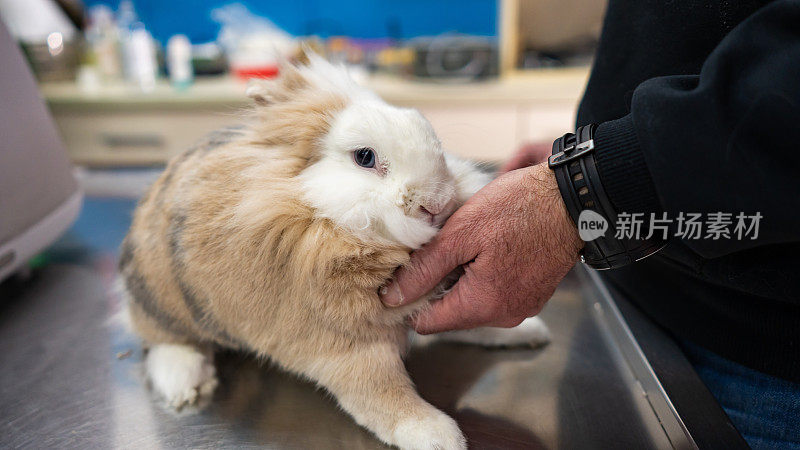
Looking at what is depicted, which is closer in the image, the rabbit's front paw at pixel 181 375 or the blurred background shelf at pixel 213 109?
the rabbit's front paw at pixel 181 375

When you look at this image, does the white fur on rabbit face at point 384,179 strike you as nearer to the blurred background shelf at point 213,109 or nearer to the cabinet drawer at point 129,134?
the blurred background shelf at point 213,109

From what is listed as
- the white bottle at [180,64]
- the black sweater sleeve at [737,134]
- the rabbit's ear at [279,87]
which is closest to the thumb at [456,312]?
the black sweater sleeve at [737,134]

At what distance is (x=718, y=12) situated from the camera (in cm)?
71

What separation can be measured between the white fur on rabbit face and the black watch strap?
0.15m

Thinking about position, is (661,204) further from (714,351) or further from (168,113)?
(168,113)

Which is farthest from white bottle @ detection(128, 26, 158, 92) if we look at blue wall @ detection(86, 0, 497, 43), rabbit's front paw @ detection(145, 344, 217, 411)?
rabbit's front paw @ detection(145, 344, 217, 411)

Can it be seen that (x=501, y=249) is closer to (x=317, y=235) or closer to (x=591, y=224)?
(x=591, y=224)

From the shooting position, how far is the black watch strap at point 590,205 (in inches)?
25.5

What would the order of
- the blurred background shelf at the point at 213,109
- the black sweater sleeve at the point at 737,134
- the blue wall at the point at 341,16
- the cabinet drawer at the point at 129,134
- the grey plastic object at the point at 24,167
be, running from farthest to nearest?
the blue wall at the point at 341,16 < the cabinet drawer at the point at 129,134 < the blurred background shelf at the point at 213,109 < the grey plastic object at the point at 24,167 < the black sweater sleeve at the point at 737,134

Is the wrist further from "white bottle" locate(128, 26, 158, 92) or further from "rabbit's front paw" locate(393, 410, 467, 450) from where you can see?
"white bottle" locate(128, 26, 158, 92)

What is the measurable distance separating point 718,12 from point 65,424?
1028 mm

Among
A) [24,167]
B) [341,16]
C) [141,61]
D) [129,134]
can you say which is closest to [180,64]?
[141,61]

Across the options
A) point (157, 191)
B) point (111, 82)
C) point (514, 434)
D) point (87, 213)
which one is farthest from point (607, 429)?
point (111, 82)

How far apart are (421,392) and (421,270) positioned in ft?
0.63
